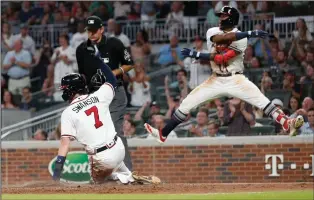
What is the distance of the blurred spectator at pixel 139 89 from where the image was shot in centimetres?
1916

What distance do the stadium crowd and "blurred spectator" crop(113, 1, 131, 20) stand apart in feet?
0.07

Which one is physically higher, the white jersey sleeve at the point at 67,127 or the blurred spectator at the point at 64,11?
the blurred spectator at the point at 64,11

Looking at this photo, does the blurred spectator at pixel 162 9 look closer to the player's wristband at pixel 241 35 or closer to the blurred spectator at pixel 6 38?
the blurred spectator at pixel 6 38

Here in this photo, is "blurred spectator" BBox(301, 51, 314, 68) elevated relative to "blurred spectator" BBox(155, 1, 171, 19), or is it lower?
lower

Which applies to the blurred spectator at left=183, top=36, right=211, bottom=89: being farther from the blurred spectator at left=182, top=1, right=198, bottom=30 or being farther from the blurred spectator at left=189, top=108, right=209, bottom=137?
the blurred spectator at left=182, top=1, right=198, bottom=30

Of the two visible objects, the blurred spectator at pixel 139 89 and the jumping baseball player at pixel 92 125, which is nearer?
the jumping baseball player at pixel 92 125

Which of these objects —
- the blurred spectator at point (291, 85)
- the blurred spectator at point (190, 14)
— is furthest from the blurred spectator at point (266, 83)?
the blurred spectator at point (190, 14)

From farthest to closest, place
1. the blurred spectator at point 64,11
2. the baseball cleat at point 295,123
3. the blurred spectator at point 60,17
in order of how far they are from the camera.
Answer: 1. the blurred spectator at point 64,11
2. the blurred spectator at point 60,17
3. the baseball cleat at point 295,123

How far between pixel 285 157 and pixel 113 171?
5.51 meters

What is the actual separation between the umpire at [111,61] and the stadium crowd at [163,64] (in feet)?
13.3

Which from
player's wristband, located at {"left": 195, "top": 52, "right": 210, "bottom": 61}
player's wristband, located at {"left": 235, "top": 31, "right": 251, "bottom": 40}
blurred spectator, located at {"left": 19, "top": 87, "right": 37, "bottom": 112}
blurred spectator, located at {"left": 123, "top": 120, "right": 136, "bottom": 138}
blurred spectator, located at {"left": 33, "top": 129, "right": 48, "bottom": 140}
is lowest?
blurred spectator, located at {"left": 33, "top": 129, "right": 48, "bottom": 140}

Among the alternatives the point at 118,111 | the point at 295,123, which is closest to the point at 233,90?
the point at 295,123

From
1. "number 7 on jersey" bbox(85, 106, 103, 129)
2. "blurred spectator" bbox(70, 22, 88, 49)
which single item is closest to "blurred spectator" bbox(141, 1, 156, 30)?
"blurred spectator" bbox(70, 22, 88, 49)

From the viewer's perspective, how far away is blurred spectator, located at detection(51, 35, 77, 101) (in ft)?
66.1
